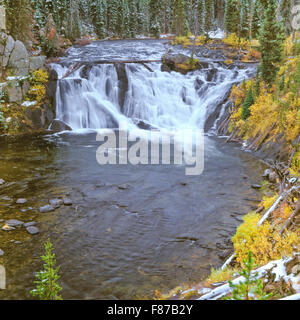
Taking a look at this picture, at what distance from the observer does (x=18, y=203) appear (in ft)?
36.3

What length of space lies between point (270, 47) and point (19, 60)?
20469mm

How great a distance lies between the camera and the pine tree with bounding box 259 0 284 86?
69.0 ft

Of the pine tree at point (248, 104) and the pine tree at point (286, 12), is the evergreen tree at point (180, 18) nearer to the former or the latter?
the pine tree at point (286, 12)

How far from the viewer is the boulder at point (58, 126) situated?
2353cm

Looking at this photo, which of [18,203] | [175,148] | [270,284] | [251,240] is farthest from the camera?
[175,148]

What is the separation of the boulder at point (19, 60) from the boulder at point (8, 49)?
22 centimetres

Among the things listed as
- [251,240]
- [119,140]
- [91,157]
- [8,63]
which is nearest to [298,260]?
[251,240]

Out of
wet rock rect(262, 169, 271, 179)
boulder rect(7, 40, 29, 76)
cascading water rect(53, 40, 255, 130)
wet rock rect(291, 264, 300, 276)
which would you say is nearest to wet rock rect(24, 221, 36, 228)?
wet rock rect(291, 264, 300, 276)

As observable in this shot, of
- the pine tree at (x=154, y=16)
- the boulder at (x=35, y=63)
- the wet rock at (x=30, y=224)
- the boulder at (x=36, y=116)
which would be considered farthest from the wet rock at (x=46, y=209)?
the pine tree at (x=154, y=16)

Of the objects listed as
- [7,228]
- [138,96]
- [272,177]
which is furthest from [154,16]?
[7,228]

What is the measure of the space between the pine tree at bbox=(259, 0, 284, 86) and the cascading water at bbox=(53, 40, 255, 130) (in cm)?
418
